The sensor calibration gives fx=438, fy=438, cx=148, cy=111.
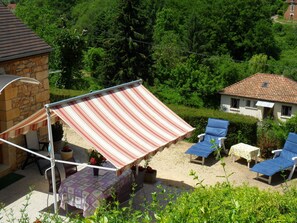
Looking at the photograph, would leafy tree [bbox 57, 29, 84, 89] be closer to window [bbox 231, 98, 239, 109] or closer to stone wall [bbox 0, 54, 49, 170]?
stone wall [bbox 0, 54, 49, 170]

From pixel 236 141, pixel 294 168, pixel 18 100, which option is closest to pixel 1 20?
pixel 18 100

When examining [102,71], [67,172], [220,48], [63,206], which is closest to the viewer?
[63,206]

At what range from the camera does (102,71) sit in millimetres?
36062

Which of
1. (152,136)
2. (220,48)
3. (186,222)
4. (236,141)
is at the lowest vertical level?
(220,48)

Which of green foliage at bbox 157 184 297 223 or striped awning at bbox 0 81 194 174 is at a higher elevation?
green foliage at bbox 157 184 297 223

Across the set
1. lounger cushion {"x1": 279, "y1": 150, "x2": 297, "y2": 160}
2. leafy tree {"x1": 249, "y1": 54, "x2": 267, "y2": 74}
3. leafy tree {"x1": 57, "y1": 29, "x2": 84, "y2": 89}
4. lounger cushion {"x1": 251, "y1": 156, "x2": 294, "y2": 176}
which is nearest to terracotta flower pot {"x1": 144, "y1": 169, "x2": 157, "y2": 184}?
lounger cushion {"x1": 251, "y1": 156, "x2": 294, "y2": 176}

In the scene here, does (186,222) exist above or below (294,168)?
above

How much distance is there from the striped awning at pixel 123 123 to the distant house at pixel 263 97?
33473mm

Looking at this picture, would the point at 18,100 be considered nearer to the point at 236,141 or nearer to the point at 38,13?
the point at 236,141

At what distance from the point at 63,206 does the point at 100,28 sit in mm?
50219

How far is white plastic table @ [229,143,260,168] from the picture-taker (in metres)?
13.1

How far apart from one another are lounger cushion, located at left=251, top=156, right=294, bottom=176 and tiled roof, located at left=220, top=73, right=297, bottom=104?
3060 cm

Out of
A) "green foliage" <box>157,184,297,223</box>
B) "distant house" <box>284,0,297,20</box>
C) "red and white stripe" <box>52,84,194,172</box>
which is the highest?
"green foliage" <box>157,184,297,223</box>

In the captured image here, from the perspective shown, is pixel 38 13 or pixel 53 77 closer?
pixel 53 77
